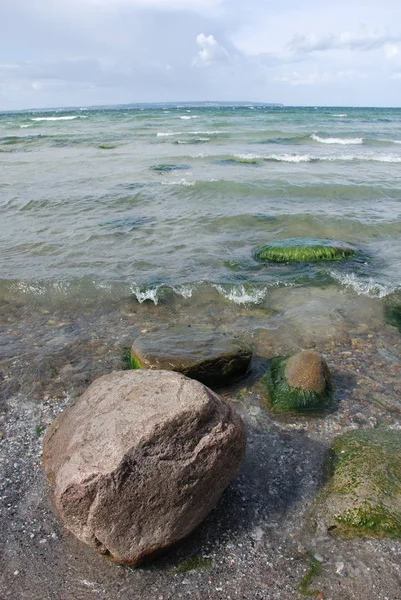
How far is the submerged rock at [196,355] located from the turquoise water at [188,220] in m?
2.16

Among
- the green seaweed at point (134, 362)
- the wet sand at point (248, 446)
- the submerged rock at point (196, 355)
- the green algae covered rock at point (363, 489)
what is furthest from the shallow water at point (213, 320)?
the green seaweed at point (134, 362)

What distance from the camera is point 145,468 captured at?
347cm

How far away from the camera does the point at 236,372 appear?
5.79 meters

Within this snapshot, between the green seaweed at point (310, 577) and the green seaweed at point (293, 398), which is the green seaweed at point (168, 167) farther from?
the green seaweed at point (310, 577)

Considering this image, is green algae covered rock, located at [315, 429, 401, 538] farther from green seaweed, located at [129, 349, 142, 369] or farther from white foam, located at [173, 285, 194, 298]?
white foam, located at [173, 285, 194, 298]

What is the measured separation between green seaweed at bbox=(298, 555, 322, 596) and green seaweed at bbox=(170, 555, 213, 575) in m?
0.68

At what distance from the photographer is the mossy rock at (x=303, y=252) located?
980cm

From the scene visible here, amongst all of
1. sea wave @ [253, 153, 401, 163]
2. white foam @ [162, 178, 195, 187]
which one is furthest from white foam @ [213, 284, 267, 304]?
sea wave @ [253, 153, 401, 163]

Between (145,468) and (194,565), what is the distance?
83 centimetres

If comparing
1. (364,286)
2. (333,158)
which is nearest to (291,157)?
(333,158)

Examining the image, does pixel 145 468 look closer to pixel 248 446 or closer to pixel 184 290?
pixel 248 446

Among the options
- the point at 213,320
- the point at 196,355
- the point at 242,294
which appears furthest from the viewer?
the point at 242,294

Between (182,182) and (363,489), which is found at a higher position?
(182,182)

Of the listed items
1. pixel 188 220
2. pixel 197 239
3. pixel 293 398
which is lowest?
pixel 293 398
